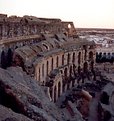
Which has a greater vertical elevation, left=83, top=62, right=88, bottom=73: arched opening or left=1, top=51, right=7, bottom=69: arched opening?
left=1, top=51, right=7, bottom=69: arched opening

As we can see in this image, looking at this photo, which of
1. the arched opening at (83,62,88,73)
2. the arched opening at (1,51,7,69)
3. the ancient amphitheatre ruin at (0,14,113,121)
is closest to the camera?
the ancient amphitheatre ruin at (0,14,113,121)

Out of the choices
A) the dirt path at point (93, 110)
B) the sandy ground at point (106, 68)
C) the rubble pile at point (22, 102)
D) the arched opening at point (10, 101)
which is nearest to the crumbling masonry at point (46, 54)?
the dirt path at point (93, 110)

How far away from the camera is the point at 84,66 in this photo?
4950 cm

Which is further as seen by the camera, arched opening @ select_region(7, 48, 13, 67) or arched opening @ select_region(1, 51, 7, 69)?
arched opening @ select_region(7, 48, 13, 67)

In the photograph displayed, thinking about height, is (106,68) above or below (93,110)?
below

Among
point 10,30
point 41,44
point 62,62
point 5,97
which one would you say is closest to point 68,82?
point 62,62

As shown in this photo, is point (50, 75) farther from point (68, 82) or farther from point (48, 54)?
point (68, 82)

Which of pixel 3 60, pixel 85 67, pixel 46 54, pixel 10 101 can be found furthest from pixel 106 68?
pixel 10 101

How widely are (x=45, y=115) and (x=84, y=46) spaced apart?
3590 cm

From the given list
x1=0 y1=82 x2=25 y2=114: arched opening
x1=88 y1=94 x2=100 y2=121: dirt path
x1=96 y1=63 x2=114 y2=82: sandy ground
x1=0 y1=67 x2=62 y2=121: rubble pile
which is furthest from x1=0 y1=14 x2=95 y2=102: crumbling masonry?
x1=96 y1=63 x2=114 y2=82: sandy ground

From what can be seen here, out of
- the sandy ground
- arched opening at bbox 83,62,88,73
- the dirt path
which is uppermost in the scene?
arched opening at bbox 83,62,88,73

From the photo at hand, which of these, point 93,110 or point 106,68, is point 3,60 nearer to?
point 93,110

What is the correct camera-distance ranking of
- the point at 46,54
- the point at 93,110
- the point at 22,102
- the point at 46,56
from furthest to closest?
the point at 46,54, the point at 46,56, the point at 93,110, the point at 22,102

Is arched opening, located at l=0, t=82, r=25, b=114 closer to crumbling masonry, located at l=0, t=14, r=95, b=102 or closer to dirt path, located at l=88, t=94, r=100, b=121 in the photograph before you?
crumbling masonry, located at l=0, t=14, r=95, b=102
